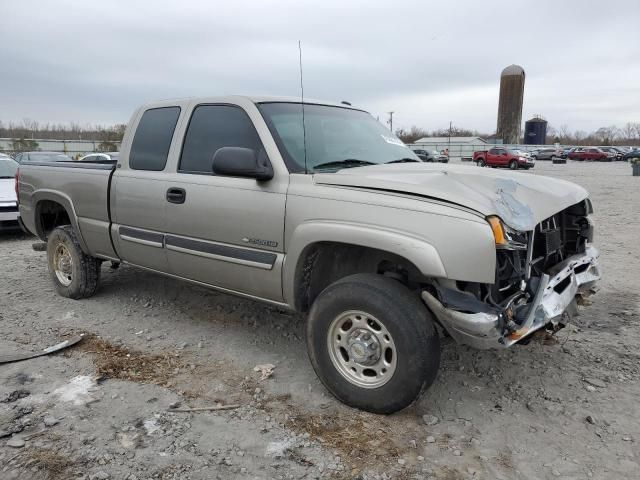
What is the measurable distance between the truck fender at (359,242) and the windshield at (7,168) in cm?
868

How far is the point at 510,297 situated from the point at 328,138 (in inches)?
69.9

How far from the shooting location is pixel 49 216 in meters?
5.76

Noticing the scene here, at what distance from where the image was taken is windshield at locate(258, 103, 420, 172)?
11.8 feet

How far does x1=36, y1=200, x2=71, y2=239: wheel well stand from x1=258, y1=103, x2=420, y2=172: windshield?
3.04 metres

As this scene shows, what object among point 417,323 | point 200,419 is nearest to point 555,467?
point 417,323

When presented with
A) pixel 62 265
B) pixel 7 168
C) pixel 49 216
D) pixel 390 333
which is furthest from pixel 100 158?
pixel 390 333

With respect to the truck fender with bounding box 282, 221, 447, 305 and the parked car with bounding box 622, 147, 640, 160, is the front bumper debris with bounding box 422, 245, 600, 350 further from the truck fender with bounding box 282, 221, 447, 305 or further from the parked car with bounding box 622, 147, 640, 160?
the parked car with bounding box 622, 147, 640, 160

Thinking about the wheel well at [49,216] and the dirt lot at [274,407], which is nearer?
the dirt lot at [274,407]

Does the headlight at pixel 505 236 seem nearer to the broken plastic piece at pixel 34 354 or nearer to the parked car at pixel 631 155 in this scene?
the broken plastic piece at pixel 34 354

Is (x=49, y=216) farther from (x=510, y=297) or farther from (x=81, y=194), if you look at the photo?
(x=510, y=297)

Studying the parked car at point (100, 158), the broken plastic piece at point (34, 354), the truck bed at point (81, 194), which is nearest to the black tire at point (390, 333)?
the broken plastic piece at point (34, 354)

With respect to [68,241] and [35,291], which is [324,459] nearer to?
[68,241]

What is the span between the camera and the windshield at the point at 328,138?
3.58 metres

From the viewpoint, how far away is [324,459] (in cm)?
272
